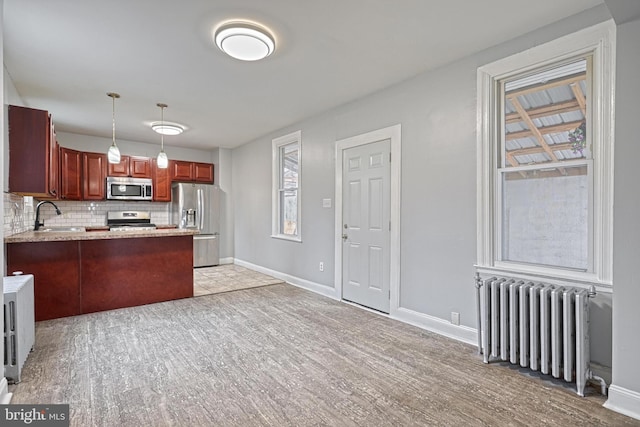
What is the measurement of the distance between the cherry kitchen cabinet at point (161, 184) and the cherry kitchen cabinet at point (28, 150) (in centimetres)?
340

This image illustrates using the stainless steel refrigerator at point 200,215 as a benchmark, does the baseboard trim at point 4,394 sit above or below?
below

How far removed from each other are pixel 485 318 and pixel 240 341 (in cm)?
212

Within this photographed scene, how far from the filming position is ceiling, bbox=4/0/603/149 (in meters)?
2.29

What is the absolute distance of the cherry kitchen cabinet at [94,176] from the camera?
589 centimetres

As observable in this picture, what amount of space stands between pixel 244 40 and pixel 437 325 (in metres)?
3.11

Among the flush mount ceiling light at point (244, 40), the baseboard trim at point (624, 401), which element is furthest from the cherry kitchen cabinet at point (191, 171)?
the baseboard trim at point (624, 401)

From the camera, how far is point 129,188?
6.31m

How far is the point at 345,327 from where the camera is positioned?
3.38m

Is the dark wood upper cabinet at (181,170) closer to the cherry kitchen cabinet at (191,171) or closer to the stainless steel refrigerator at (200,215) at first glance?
the cherry kitchen cabinet at (191,171)

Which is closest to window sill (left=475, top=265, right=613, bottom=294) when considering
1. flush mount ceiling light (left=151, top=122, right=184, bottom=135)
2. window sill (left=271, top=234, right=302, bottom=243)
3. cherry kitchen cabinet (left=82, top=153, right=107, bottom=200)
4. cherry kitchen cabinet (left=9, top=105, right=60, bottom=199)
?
window sill (left=271, top=234, right=302, bottom=243)

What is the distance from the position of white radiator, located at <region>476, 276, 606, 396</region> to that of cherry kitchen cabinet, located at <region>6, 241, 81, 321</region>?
4.25m

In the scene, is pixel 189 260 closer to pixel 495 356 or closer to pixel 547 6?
pixel 495 356

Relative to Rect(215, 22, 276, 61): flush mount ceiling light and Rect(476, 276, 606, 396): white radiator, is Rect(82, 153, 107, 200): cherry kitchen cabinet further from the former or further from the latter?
Rect(476, 276, 606, 396): white radiator

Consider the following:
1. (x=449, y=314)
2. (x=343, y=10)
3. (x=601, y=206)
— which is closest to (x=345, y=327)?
(x=449, y=314)
